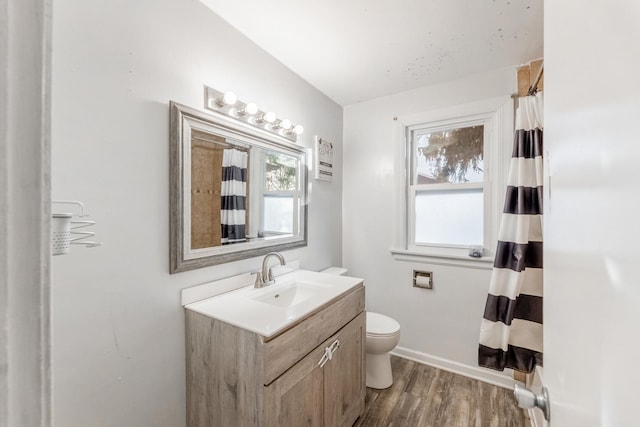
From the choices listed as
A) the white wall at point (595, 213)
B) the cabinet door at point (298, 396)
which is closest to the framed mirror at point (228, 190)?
the cabinet door at point (298, 396)

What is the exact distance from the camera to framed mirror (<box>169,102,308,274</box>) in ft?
4.14

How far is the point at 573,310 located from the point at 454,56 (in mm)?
1898

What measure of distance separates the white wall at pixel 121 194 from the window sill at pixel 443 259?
1.59 m

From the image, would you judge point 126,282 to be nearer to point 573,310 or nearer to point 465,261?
point 573,310

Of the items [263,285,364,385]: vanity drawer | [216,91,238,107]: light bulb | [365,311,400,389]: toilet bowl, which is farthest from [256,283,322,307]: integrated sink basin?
[216,91,238,107]: light bulb

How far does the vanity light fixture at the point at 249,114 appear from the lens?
4.61 ft

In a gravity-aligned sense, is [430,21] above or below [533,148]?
above

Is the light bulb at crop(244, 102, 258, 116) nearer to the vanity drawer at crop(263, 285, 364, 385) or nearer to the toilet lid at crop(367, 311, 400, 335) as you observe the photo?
the vanity drawer at crop(263, 285, 364, 385)

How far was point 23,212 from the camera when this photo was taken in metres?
0.22

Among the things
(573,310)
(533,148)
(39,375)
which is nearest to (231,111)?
(39,375)

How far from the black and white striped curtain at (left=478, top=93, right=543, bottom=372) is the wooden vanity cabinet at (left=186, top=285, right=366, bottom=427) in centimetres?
94

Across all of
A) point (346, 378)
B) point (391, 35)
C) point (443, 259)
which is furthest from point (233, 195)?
point (443, 259)

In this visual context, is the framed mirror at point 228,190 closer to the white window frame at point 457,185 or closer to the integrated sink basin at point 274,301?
the integrated sink basin at point 274,301

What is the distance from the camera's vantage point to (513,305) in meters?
1.55
